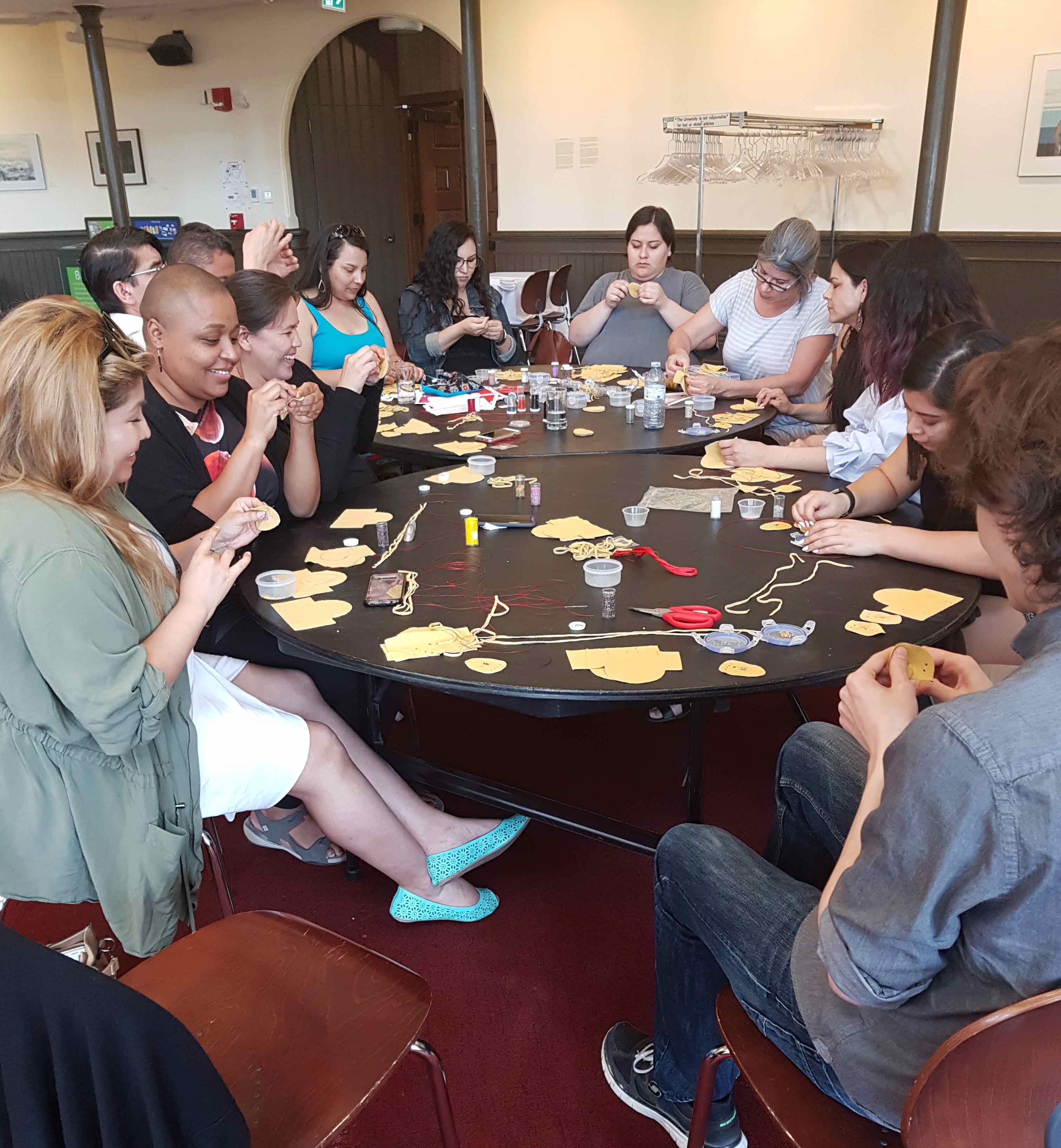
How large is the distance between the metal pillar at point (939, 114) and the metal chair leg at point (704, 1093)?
213 inches

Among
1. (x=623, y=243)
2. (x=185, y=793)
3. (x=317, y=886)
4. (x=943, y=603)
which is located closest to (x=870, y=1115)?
(x=943, y=603)

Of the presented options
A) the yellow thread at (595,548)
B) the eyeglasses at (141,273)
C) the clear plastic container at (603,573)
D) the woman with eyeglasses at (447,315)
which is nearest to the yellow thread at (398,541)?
the yellow thread at (595,548)

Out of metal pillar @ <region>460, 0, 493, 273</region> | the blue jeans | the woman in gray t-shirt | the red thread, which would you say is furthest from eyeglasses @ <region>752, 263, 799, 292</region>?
metal pillar @ <region>460, 0, 493, 273</region>

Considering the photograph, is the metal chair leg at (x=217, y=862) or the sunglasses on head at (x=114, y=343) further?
the metal chair leg at (x=217, y=862)

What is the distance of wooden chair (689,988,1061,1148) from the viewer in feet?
2.48

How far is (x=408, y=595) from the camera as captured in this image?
1778 mm

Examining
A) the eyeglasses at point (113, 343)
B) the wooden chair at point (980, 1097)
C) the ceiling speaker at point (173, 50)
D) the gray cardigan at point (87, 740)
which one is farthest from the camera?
the ceiling speaker at point (173, 50)

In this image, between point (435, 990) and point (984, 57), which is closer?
point (435, 990)

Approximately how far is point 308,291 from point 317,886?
99.5 inches

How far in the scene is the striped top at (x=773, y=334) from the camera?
352 cm

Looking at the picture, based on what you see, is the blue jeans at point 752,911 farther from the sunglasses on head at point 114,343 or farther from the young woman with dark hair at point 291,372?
the young woman with dark hair at point 291,372

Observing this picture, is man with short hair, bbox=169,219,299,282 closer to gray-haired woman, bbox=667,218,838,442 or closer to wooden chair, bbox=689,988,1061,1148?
gray-haired woman, bbox=667,218,838,442

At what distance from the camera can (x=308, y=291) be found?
3760 millimetres

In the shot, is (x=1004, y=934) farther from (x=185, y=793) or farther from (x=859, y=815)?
(x=185, y=793)
